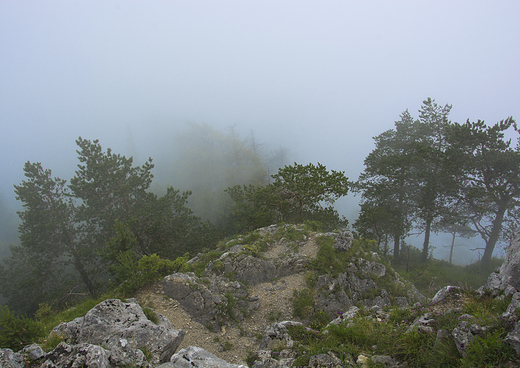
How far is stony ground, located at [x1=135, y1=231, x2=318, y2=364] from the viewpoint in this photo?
27.0 feet

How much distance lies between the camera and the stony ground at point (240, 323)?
822 centimetres

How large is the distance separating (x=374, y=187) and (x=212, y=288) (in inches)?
906

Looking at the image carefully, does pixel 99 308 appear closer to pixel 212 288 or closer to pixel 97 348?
pixel 97 348

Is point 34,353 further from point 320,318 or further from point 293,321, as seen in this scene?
point 320,318

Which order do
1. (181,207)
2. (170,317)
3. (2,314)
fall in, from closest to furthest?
(2,314)
(170,317)
(181,207)

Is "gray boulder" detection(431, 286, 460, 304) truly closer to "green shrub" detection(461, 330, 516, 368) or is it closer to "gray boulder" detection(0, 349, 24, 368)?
"green shrub" detection(461, 330, 516, 368)

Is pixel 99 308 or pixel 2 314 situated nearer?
pixel 2 314

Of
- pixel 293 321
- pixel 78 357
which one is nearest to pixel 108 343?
pixel 78 357

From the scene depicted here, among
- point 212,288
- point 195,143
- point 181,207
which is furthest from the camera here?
point 195,143

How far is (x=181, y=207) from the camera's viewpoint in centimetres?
2264

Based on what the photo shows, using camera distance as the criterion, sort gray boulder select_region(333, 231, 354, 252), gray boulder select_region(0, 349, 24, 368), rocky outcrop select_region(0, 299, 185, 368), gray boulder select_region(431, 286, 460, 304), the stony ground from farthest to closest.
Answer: gray boulder select_region(333, 231, 354, 252)
the stony ground
gray boulder select_region(431, 286, 460, 304)
rocky outcrop select_region(0, 299, 185, 368)
gray boulder select_region(0, 349, 24, 368)

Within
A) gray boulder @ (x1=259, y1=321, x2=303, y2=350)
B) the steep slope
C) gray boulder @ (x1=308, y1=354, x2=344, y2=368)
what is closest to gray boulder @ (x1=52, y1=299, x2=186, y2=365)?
the steep slope

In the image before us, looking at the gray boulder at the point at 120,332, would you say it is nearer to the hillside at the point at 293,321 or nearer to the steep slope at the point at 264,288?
the hillside at the point at 293,321

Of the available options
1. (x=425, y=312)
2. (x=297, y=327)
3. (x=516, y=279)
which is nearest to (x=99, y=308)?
(x=297, y=327)
